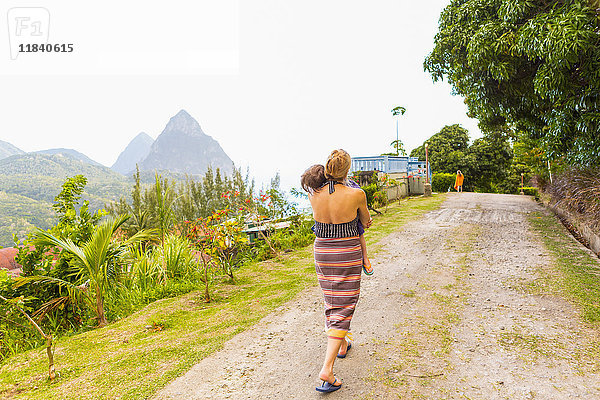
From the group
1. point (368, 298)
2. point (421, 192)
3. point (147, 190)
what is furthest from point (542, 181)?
point (147, 190)

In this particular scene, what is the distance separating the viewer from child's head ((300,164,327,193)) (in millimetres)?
2707

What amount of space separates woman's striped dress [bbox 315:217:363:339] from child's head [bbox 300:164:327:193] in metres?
0.32

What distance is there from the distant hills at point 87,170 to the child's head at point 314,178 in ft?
11.3

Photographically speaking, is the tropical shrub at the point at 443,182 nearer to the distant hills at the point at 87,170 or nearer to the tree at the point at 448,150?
the tree at the point at 448,150

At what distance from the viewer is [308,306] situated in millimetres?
4398

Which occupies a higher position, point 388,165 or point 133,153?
point 133,153

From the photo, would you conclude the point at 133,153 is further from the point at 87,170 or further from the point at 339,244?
the point at 339,244

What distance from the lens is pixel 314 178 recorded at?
271 cm

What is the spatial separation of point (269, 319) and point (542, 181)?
15131mm

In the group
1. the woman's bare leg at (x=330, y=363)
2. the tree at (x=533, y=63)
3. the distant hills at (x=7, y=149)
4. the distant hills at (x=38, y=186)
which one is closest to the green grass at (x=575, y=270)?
the tree at (x=533, y=63)

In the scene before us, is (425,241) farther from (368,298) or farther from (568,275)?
(368,298)

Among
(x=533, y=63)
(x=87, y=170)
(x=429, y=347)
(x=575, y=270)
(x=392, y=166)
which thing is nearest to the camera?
(x=429, y=347)

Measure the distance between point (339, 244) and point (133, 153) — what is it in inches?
4481

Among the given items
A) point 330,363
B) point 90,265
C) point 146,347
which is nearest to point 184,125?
point 90,265
